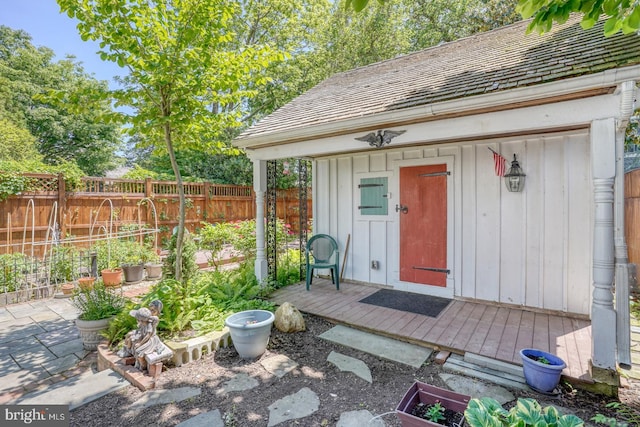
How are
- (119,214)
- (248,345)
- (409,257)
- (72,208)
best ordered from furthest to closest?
(119,214) → (72,208) → (409,257) → (248,345)

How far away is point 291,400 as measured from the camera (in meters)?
2.44

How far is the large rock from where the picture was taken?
3604 mm

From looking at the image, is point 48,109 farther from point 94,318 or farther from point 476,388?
point 476,388

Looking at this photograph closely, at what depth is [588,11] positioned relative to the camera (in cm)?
177

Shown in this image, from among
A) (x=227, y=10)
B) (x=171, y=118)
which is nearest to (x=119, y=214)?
(x=171, y=118)

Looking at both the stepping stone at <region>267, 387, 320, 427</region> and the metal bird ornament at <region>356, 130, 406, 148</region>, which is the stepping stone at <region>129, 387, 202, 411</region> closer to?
the stepping stone at <region>267, 387, 320, 427</region>

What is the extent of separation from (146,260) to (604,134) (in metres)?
7.46

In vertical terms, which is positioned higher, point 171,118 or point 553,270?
point 171,118

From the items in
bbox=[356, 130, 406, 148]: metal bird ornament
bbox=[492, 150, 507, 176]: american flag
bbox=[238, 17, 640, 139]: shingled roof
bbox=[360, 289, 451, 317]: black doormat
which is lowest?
bbox=[360, 289, 451, 317]: black doormat

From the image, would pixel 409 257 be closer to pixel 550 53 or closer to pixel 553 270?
pixel 553 270

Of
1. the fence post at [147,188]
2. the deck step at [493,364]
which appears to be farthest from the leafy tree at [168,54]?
the fence post at [147,188]

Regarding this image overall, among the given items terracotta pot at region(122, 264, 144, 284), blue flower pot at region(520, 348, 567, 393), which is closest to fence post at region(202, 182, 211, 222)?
terracotta pot at region(122, 264, 144, 284)

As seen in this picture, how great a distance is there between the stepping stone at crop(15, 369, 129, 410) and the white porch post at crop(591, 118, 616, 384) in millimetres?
3899

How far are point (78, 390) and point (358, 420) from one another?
2.34 meters
